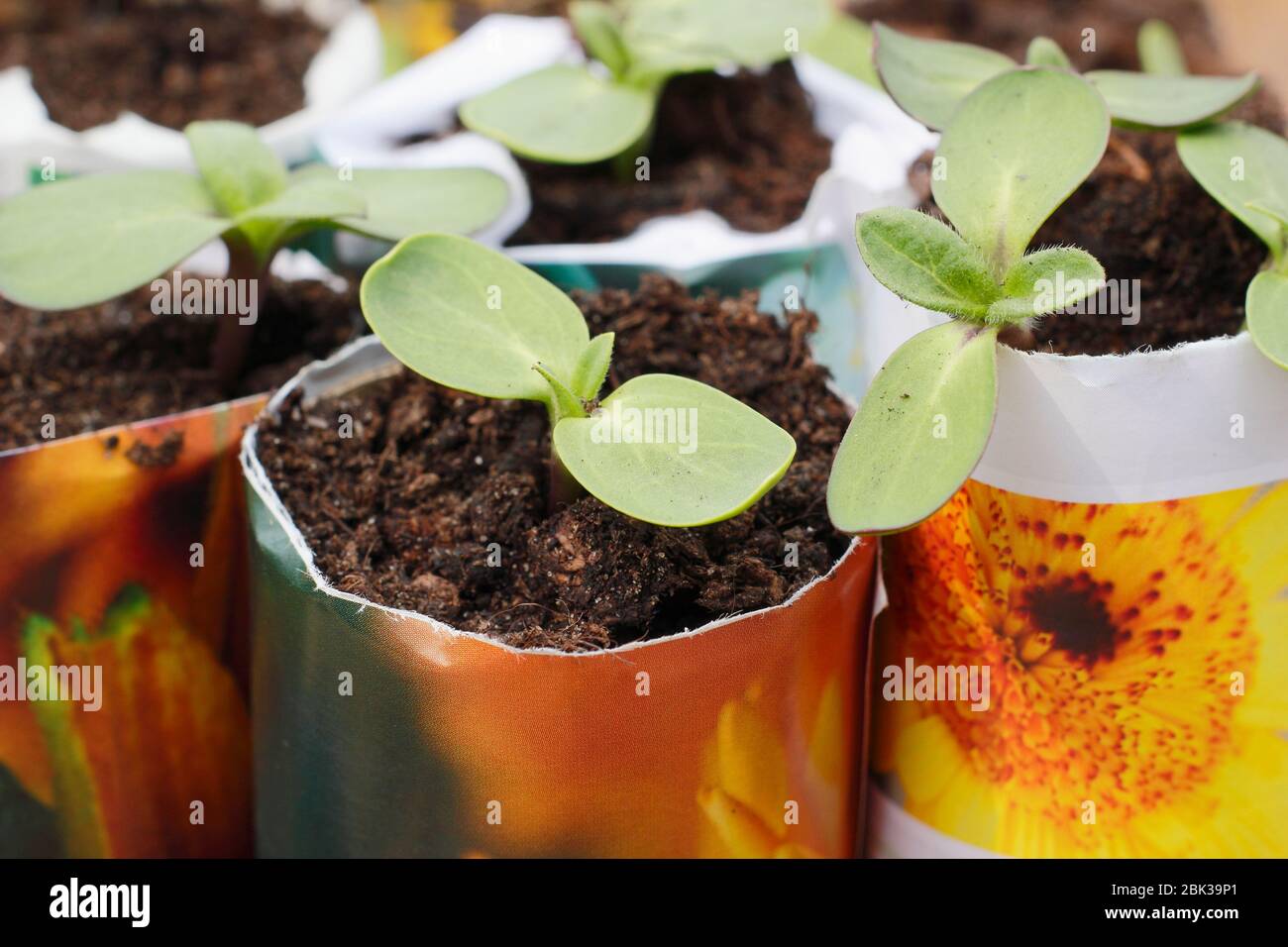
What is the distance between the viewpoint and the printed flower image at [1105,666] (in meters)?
0.72

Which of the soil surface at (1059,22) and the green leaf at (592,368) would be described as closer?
the green leaf at (592,368)

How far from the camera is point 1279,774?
2.51 ft

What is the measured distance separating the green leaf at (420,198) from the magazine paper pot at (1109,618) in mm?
367

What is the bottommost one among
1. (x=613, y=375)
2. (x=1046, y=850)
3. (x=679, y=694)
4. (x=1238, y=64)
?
(x=1046, y=850)

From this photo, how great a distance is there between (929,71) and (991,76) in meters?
0.05

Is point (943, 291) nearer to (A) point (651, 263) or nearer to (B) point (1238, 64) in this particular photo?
(A) point (651, 263)

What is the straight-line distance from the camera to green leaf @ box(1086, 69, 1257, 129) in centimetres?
83

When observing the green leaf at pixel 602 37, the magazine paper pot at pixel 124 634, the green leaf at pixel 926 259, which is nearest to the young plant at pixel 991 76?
the green leaf at pixel 926 259

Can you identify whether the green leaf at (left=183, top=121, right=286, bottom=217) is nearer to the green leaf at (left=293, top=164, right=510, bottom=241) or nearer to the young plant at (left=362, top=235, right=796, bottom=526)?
the green leaf at (left=293, top=164, right=510, bottom=241)

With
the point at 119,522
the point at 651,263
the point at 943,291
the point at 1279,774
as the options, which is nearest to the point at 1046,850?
the point at 1279,774

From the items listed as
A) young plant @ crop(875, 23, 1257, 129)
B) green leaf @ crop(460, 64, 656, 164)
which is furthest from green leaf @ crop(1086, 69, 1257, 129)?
green leaf @ crop(460, 64, 656, 164)

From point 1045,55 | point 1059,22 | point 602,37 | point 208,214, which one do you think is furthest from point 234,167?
point 1059,22

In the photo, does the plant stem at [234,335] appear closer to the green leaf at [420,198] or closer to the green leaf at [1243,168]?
the green leaf at [420,198]

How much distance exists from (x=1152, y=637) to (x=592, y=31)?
64 centimetres
